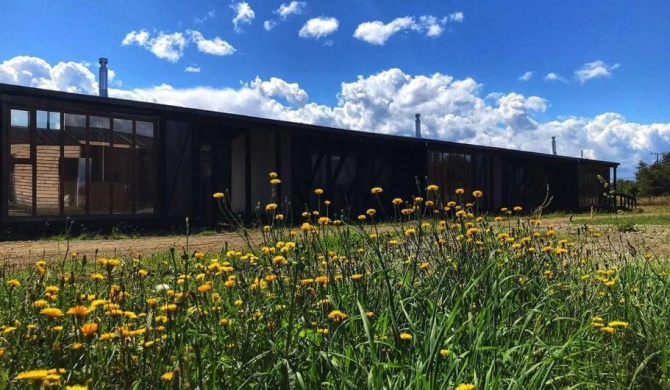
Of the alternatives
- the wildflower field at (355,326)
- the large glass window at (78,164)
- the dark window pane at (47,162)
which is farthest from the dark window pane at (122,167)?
the wildflower field at (355,326)

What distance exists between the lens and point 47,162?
1045cm

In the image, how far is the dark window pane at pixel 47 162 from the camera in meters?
10.3

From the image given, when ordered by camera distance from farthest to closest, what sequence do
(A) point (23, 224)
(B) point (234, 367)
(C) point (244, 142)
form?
(C) point (244, 142), (A) point (23, 224), (B) point (234, 367)

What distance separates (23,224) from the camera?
32.7ft

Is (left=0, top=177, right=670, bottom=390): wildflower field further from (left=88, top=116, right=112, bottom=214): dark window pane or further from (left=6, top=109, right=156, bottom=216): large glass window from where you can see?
(left=88, top=116, right=112, bottom=214): dark window pane

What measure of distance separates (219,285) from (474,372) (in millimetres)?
1627

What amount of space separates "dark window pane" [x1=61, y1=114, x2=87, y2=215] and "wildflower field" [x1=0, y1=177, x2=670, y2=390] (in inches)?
349

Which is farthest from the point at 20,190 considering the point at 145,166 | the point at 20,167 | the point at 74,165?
the point at 145,166

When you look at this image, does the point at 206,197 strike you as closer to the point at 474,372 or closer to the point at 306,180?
the point at 306,180

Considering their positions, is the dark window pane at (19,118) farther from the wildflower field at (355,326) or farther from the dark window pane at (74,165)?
the wildflower field at (355,326)

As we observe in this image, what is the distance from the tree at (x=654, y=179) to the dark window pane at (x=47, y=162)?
49695 mm

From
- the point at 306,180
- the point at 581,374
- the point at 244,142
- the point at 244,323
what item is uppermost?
the point at 244,142

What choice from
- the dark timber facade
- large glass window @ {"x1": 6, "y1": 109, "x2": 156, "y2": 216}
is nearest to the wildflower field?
the dark timber facade

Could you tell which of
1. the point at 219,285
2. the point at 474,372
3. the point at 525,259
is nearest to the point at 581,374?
the point at 474,372
